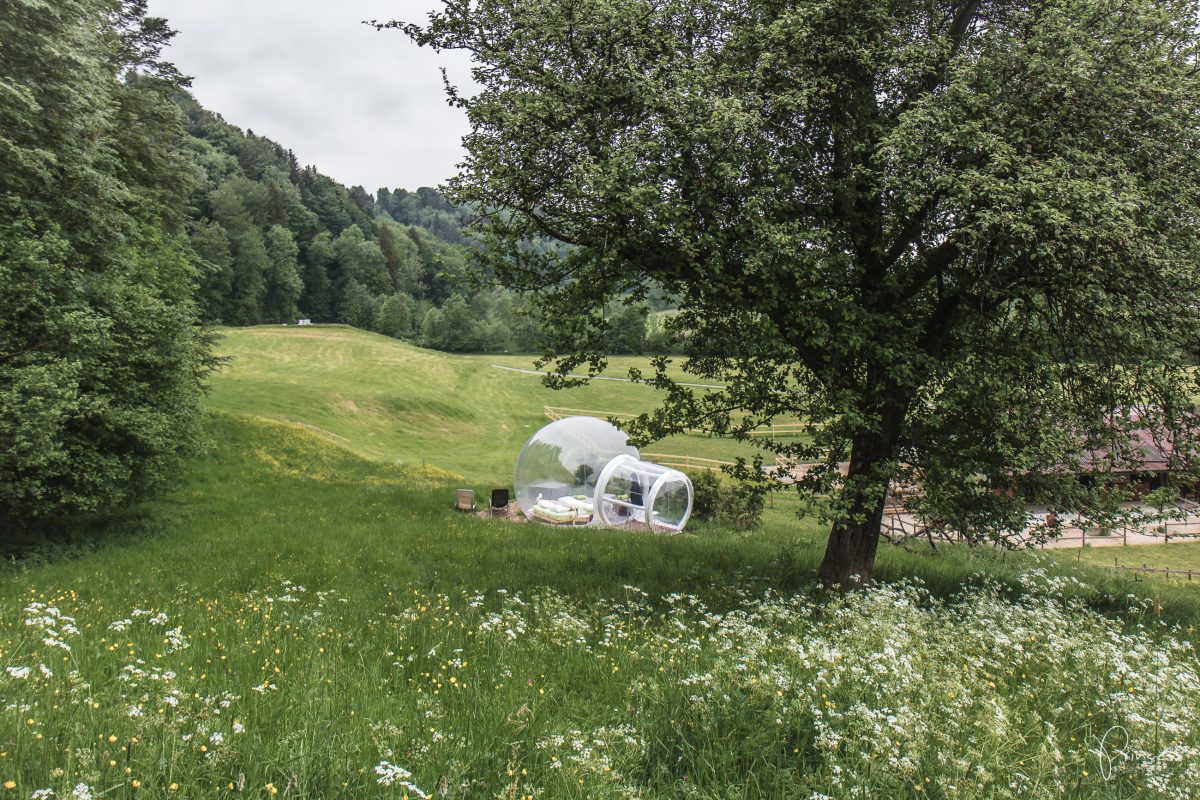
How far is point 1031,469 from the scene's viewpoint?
10984 millimetres

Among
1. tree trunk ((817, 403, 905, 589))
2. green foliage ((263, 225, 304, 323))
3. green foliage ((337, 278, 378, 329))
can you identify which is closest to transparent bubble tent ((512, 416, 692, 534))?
tree trunk ((817, 403, 905, 589))

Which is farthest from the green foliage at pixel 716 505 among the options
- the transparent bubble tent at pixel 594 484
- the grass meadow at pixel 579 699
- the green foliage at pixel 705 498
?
the grass meadow at pixel 579 699

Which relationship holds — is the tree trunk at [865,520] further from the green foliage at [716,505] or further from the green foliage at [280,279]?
the green foliage at [280,279]

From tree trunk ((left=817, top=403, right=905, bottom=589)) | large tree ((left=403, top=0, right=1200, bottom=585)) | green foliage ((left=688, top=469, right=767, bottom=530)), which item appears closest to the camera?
large tree ((left=403, top=0, right=1200, bottom=585))

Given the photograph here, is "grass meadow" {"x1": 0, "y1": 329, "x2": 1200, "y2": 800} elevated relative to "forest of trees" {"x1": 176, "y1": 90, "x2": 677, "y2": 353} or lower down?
lower down

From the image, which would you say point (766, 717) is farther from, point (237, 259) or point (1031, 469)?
point (237, 259)

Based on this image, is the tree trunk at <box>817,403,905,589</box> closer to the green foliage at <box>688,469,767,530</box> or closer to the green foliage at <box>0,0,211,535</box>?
the green foliage at <box>688,469,767,530</box>

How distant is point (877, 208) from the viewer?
1118cm

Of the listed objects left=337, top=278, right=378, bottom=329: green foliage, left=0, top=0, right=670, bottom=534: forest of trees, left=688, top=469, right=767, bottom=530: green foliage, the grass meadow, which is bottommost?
left=688, top=469, right=767, bottom=530: green foliage

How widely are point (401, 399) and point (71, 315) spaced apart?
41.1 metres

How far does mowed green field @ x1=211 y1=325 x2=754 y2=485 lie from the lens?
4412 centimetres

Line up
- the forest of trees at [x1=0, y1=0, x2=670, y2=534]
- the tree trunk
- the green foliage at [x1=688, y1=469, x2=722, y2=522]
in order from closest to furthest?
the tree trunk → the forest of trees at [x1=0, y1=0, x2=670, y2=534] → the green foliage at [x1=688, y1=469, x2=722, y2=522]

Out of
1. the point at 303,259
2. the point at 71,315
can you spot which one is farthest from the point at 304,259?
the point at 71,315

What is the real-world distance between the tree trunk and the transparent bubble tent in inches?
417
